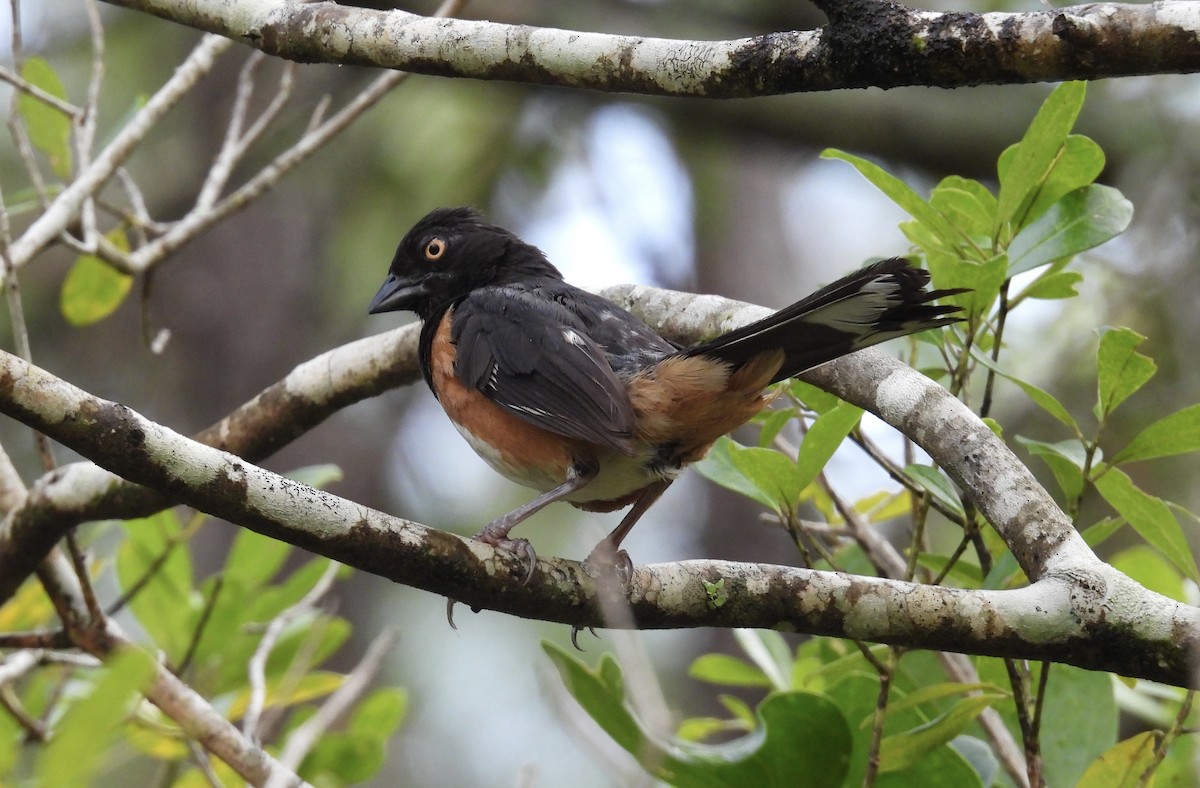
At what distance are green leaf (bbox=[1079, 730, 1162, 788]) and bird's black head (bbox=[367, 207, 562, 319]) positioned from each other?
95.7 inches

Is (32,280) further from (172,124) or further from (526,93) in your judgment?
(526,93)

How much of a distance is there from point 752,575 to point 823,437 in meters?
0.41

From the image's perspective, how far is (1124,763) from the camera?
2.22m

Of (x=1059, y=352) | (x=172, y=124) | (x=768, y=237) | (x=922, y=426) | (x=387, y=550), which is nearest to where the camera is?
(x=387, y=550)

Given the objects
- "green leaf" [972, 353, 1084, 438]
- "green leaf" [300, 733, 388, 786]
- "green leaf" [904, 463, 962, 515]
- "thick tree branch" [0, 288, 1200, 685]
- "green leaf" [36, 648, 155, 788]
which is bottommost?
"green leaf" [300, 733, 388, 786]

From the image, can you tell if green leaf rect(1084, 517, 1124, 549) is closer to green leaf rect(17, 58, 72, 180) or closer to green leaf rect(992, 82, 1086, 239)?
green leaf rect(992, 82, 1086, 239)

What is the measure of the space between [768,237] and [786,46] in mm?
8461

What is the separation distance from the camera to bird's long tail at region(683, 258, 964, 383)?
2.44m

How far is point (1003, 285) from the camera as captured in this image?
2607 millimetres

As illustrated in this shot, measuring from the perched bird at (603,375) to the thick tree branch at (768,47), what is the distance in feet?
1.62

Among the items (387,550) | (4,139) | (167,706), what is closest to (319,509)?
(387,550)

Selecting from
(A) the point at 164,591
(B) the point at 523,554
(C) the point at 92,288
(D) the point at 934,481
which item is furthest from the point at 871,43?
(C) the point at 92,288

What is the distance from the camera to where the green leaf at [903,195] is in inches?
105

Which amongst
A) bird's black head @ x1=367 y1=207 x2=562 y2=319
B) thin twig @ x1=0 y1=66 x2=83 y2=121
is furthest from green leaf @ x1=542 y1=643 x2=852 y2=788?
thin twig @ x1=0 y1=66 x2=83 y2=121
